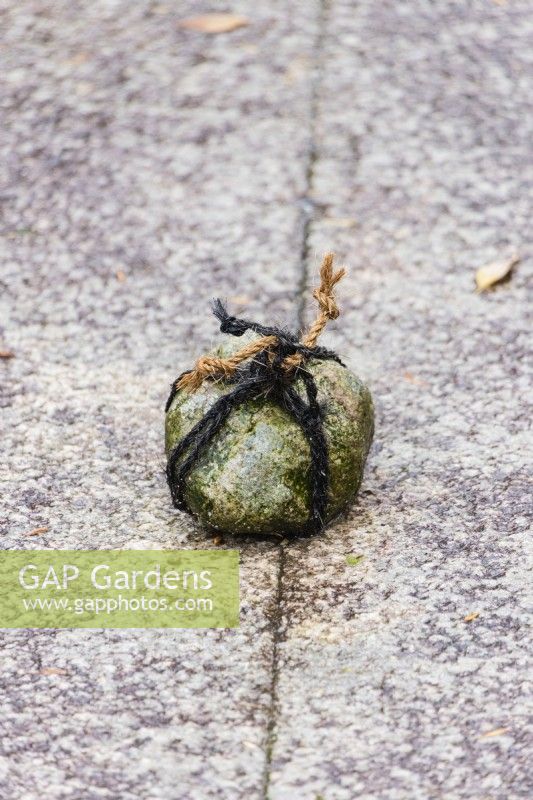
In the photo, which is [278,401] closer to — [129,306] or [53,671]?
[53,671]

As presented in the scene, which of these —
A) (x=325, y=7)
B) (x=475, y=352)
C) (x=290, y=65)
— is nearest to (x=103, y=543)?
(x=475, y=352)

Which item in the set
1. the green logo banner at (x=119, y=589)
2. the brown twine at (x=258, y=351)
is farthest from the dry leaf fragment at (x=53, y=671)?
the brown twine at (x=258, y=351)

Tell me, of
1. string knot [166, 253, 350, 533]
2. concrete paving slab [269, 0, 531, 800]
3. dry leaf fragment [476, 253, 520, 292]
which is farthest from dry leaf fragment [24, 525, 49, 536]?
dry leaf fragment [476, 253, 520, 292]

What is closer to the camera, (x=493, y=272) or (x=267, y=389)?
(x=267, y=389)

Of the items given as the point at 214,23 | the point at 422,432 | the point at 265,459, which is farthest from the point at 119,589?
the point at 214,23

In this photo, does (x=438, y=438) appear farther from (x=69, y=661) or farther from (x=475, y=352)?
(x=69, y=661)

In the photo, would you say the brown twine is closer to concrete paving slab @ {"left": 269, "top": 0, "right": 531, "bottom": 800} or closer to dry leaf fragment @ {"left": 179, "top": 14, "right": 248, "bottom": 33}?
concrete paving slab @ {"left": 269, "top": 0, "right": 531, "bottom": 800}
